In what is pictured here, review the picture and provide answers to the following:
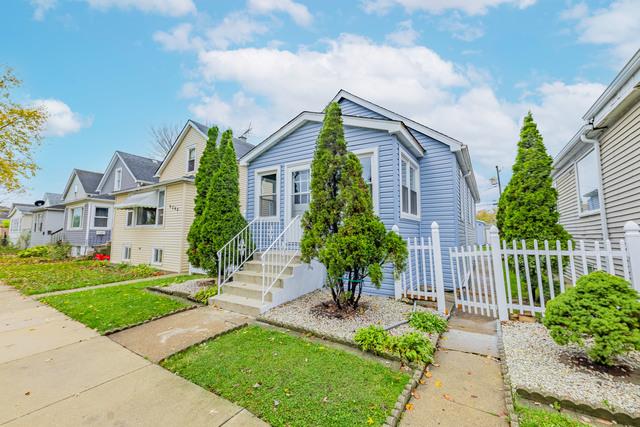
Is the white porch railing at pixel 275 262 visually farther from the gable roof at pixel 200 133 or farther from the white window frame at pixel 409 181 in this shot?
the gable roof at pixel 200 133

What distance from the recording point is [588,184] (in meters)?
7.47

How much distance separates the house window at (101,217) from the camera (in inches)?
706

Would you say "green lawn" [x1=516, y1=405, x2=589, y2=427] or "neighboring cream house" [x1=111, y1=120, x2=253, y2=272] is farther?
"neighboring cream house" [x1=111, y1=120, x2=253, y2=272]

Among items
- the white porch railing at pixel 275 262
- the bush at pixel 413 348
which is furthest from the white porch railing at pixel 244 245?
the bush at pixel 413 348

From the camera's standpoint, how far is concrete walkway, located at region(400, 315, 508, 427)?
2.30 m

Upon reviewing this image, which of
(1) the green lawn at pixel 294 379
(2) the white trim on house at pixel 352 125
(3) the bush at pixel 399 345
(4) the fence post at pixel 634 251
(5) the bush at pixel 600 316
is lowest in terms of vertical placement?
(1) the green lawn at pixel 294 379

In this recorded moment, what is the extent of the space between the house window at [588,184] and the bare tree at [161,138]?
28.5 metres

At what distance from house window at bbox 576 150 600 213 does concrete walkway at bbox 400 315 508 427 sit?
246 inches

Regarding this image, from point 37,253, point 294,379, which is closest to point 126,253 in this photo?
point 37,253

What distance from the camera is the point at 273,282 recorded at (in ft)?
17.8

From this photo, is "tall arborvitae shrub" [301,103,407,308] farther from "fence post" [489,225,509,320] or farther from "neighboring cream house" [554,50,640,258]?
"neighboring cream house" [554,50,640,258]

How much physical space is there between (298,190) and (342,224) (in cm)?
333

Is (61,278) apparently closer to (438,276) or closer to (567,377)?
(438,276)

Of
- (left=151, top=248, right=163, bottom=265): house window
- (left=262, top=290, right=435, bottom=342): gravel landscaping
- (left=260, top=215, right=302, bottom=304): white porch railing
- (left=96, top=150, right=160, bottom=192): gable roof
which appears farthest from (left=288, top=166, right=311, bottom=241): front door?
(left=96, top=150, right=160, bottom=192): gable roof
